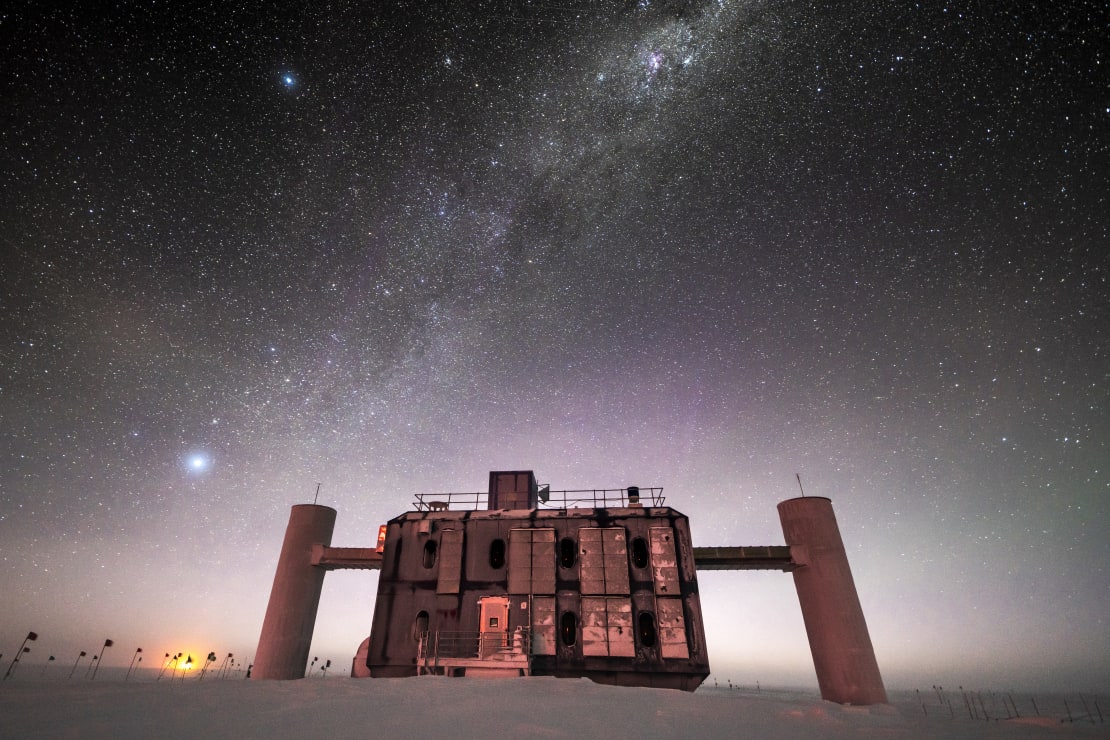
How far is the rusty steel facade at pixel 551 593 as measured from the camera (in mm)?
22078

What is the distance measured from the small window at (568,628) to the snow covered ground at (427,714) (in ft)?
29.4

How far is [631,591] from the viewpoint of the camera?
77.7 feet

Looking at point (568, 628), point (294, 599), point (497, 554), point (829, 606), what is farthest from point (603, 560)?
point (294, 599)

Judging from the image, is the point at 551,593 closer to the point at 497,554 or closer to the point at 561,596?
the point at 561,596

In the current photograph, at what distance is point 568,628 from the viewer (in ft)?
77.0

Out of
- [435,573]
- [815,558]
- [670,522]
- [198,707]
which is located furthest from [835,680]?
[198,707]

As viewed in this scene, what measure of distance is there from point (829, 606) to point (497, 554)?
17.0 meters

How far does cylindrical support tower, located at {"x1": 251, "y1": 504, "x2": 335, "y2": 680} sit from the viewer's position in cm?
2614

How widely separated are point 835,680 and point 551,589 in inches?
560

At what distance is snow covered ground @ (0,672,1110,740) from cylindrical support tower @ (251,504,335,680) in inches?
571

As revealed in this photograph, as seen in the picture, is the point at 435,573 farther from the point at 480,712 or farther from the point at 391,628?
the point at 480,712

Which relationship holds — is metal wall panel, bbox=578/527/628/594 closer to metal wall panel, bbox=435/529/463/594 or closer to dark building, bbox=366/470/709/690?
dark building, bbox=366/470/709/690

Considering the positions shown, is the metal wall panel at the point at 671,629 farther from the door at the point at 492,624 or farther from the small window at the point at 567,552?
the door at the point at 492,624

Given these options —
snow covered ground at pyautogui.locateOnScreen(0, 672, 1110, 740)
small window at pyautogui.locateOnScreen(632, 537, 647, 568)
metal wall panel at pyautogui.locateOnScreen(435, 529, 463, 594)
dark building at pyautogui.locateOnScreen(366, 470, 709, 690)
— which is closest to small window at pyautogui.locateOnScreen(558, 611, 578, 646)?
dark building at pyautogui.locateOnScreen(366, 470, 709, 690)
